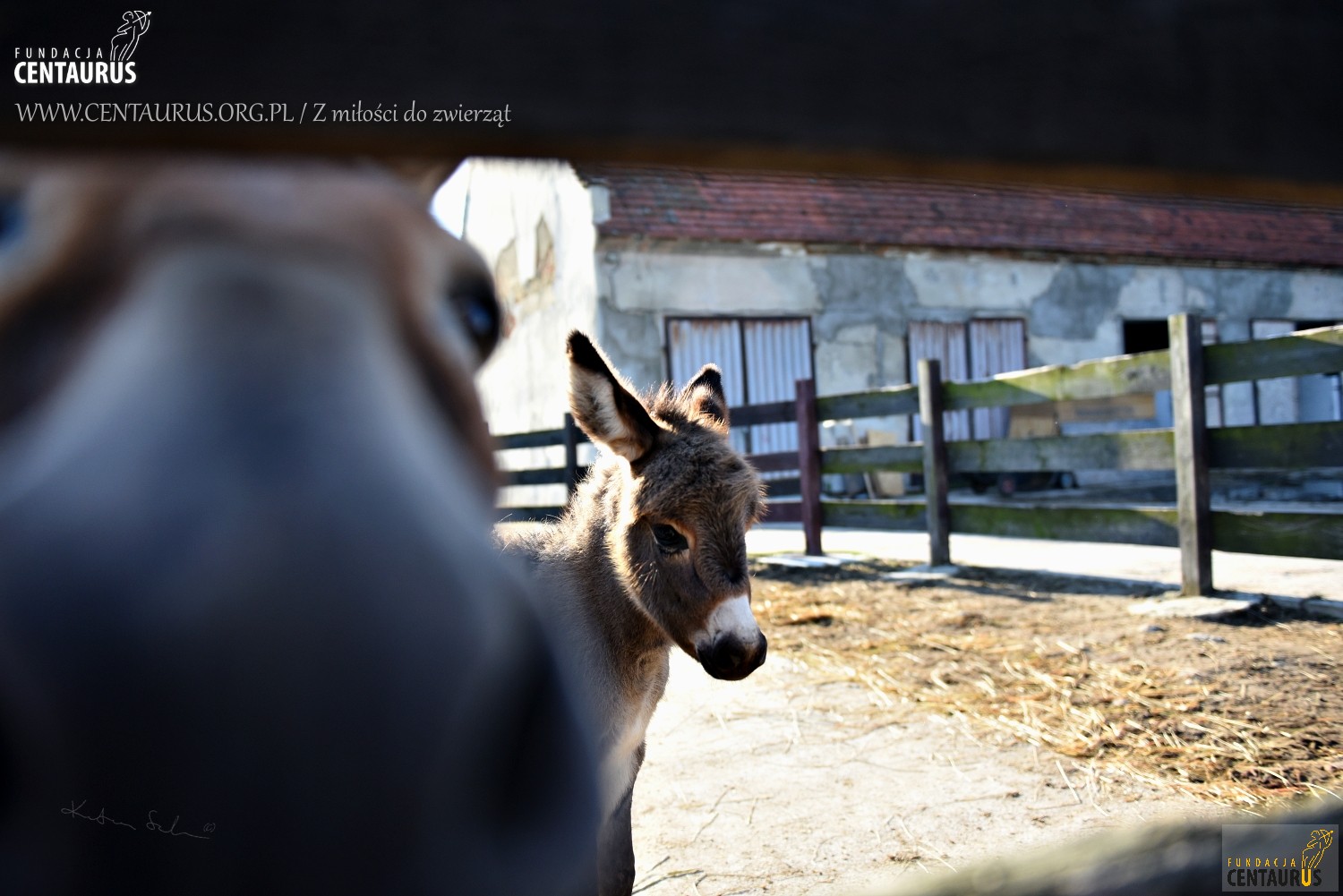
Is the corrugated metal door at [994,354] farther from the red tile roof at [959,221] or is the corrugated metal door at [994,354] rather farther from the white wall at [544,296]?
the white wall at [544,296]

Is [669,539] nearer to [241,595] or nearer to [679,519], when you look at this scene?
[679,519]

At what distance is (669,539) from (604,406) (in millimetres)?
496

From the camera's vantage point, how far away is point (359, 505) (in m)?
0.79

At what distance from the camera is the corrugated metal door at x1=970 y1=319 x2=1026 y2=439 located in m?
15.9

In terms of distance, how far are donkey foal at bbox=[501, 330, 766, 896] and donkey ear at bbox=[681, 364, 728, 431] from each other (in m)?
0.27

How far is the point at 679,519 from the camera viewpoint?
2.79 m

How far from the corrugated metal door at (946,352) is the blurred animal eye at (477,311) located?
14.5m

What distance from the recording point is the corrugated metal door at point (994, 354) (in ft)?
52.0

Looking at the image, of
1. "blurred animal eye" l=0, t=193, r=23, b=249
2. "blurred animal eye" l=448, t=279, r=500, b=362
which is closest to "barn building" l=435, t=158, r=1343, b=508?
"blurred animal eye" l=448, t=279, r=500, b=362

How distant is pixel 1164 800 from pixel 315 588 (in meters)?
3.09

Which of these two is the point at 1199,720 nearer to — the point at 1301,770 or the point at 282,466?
the point at 1301,770

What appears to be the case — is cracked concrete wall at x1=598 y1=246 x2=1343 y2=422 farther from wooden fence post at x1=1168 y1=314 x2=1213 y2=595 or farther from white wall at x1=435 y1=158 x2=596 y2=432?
wooden fence post at x1=1168 y1=314 x2=1213 y2=595
